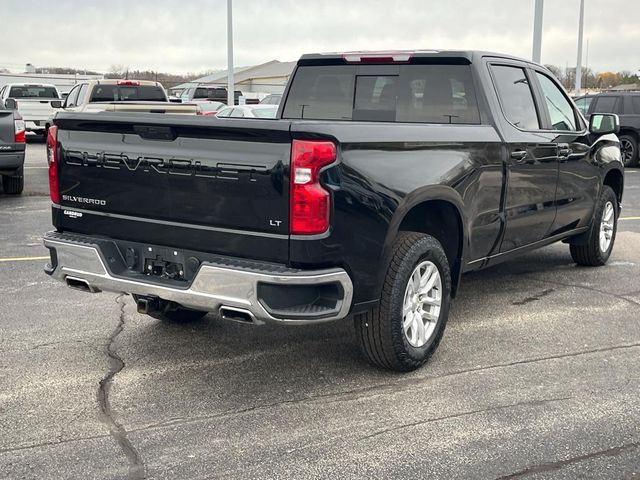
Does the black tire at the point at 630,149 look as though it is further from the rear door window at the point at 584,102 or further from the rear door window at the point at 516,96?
the rear door window at the point at 516,96

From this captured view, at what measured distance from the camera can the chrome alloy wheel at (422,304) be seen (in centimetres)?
448

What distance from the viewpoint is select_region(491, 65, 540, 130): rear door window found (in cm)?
555

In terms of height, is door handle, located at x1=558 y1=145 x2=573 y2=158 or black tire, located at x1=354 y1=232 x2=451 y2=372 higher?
door handle, located at x1=558 y1=145 x2=573 y2=158

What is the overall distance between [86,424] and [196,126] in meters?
1.59

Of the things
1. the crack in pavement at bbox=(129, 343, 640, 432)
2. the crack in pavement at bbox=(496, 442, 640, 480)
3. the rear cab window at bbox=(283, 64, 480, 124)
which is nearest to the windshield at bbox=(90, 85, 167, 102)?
the rear cab window at bbox=(283, 64, 480, 124)

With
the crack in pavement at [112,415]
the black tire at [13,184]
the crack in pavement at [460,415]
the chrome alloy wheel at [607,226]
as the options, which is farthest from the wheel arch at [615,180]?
the black tire at [13,184]

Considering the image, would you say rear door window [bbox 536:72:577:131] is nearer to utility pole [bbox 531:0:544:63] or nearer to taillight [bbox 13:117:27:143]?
taillight [bbox 13:117:27:143]

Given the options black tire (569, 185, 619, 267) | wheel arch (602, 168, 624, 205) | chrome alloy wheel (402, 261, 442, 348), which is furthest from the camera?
wheel arch (602, 168, 624, 205)

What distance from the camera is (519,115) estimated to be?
570 cm

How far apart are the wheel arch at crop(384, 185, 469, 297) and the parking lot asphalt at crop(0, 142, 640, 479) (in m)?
0.62

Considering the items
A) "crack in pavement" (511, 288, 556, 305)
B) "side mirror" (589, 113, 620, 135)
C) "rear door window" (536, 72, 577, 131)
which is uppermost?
"rear door window" (536, 72, 577, 131)

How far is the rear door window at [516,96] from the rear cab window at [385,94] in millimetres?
324

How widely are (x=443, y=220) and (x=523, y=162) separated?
983 millimetres

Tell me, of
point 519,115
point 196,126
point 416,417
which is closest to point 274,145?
point 196,126
